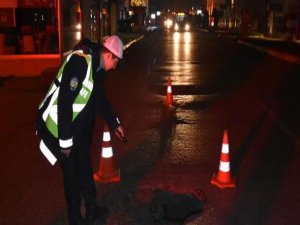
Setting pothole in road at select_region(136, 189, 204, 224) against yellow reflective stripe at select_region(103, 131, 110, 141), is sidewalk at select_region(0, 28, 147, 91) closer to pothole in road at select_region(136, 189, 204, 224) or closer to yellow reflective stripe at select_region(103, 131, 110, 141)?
yellow reflective stripe at select_region(103, 131, 110, 141)

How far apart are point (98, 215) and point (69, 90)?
60.9 inches

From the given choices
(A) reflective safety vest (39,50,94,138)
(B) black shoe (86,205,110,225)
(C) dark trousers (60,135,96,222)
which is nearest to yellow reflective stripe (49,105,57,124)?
(A) reflective safety vest (39,50,94,138)

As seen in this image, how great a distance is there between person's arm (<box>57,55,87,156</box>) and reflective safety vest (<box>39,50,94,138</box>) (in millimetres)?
52

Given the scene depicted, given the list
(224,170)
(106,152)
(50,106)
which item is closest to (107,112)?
(50,106)

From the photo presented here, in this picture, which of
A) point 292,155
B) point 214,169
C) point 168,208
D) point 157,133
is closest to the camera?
point 168,208

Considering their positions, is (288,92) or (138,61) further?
(138,61)

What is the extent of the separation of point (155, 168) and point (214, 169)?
0.78m

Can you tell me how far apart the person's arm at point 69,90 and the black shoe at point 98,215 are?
114 centimetres

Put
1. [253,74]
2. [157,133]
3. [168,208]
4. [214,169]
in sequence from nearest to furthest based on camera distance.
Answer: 1. [168,208]
2. [214,169]
3. [157,133]
4. [253,74]

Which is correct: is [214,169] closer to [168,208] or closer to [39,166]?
[168,208]

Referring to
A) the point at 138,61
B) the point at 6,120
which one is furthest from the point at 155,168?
the point at 138,61

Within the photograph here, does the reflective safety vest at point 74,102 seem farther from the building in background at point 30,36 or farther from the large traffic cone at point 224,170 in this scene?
the building in background at point 30,36

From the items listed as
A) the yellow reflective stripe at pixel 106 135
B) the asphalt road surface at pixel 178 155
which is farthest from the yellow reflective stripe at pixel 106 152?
the asphalt road surface at pixel 178 155

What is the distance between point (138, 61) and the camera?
25703 mm
